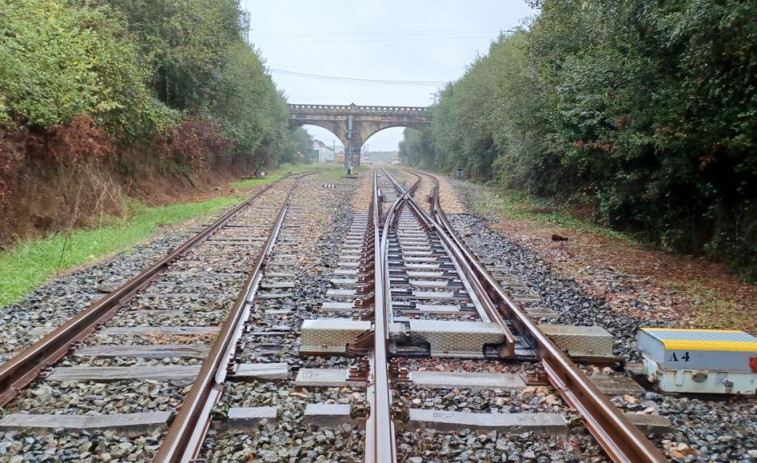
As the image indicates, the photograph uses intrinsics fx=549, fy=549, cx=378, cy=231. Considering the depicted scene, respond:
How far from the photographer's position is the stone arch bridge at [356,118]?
70.5m

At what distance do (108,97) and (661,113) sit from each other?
11.4 metres

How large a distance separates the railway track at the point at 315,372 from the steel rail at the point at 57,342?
0.02 metres

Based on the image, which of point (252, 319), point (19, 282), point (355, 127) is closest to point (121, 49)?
point (19, 282)

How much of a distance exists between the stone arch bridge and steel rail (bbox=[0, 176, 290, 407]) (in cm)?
6449

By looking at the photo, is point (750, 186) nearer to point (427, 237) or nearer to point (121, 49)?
point (427, 237)

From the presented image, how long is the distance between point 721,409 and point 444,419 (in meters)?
1.93

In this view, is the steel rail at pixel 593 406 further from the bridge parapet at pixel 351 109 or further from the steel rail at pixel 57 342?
the bridge parapet at pixel 351 109

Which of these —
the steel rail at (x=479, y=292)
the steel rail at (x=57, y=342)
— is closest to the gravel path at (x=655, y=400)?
the steel rail at (x=479, y=292)

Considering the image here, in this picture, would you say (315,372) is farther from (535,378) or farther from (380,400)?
(535,378)

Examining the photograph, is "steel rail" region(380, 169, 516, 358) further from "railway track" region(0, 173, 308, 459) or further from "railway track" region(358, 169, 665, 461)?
"railway track" region(0, 173, 308, 459)

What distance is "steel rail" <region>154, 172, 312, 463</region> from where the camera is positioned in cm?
283

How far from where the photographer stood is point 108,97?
1266 centimetres

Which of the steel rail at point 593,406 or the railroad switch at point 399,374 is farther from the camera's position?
the railroad switch at point 399,374

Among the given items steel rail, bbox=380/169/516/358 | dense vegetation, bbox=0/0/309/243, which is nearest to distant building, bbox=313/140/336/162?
dense vegetation, bbox=0/0/309/243
